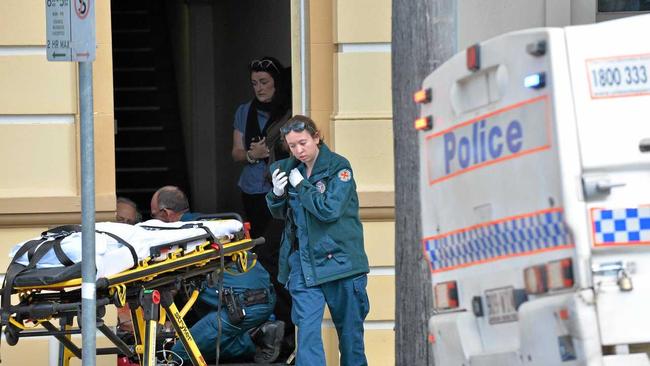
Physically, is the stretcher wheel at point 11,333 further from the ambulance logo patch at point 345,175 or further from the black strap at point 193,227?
the ambulance logo patch at point 345,175

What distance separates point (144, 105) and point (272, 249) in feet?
17.8

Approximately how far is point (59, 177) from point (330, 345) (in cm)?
224

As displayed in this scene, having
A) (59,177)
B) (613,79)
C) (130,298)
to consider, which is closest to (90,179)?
(130,298)

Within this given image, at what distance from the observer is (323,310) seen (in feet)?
30.4

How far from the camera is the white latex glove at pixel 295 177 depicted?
30.0 feet

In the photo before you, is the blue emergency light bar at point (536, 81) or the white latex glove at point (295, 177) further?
the white latex glove at point (295, 177)

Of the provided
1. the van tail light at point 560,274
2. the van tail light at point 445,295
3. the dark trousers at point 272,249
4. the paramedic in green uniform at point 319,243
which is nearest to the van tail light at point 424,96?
the van tail light at point 445,295

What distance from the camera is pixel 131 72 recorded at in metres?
Result: 16.6

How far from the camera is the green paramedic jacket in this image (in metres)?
9.09

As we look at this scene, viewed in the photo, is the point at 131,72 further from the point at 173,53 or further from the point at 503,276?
the point at 503,276

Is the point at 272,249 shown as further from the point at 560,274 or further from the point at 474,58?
the point at 560,274

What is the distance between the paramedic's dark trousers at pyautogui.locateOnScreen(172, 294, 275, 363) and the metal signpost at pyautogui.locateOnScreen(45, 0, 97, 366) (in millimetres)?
3047

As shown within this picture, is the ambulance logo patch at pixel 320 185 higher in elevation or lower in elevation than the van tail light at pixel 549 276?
higher

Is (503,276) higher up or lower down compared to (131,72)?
lower down
